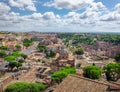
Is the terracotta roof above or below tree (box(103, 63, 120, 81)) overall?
above

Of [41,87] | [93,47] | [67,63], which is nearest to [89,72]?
[41,87]

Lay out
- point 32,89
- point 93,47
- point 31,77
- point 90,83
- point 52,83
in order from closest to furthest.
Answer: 1. point 90,83
2. point 32,89
3. point 52,83
4. point 31,77
5. point 93,47

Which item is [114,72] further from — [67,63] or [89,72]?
[67,63]

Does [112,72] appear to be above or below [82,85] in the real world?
below

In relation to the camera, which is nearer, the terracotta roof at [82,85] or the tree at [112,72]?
the terracotta roof at [82,85]

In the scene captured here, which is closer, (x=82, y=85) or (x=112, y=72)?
(x=82, y=85)

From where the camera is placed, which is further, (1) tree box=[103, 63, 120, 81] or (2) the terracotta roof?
(1) tree box=[103, 63, 120, 81]

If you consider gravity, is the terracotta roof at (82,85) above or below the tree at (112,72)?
above

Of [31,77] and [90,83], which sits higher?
[90,83]
